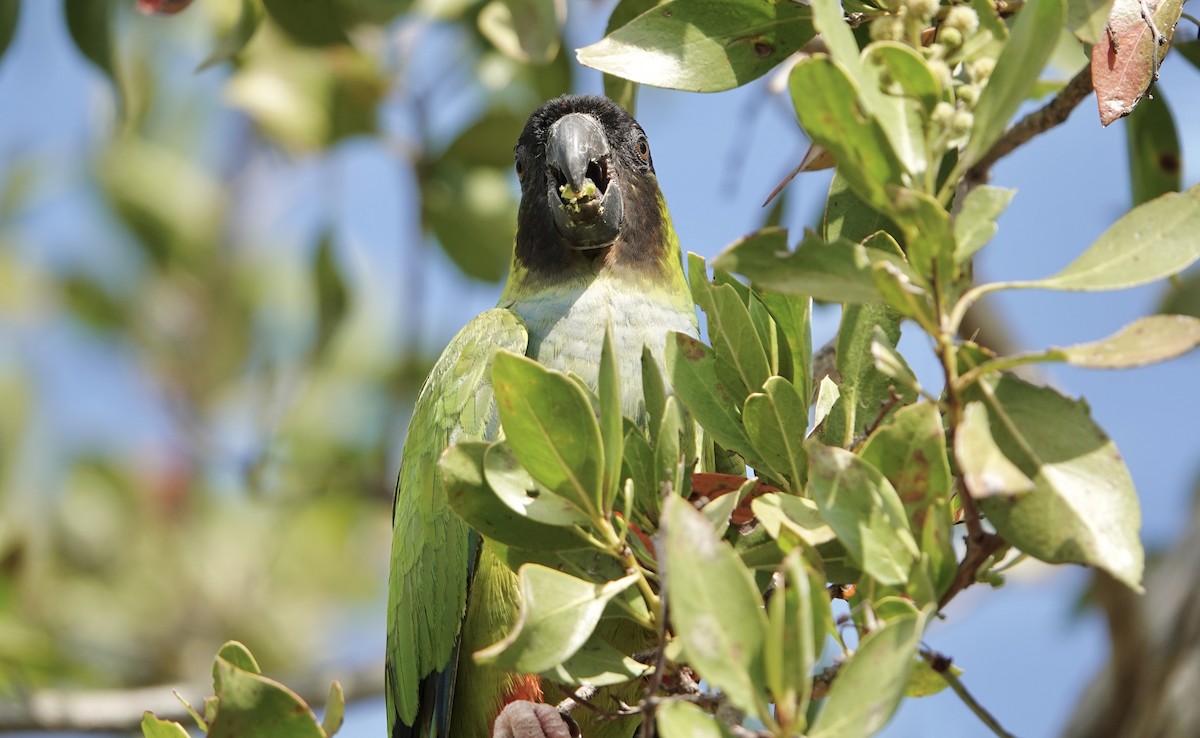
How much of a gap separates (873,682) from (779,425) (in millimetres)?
473

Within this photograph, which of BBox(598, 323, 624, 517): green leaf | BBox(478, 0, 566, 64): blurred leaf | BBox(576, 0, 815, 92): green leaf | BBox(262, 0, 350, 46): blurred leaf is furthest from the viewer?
BBox(262, 0, 350, 46): blurred leaf

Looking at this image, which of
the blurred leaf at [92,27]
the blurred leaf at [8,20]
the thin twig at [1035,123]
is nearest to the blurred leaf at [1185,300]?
the thin twig at [1035,123]

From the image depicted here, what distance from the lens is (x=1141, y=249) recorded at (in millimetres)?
1310

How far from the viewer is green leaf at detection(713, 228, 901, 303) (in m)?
1.31

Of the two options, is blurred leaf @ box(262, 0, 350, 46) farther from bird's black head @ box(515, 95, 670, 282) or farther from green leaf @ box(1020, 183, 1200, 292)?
green leaf @ box(1020, 183, 1200, 292)

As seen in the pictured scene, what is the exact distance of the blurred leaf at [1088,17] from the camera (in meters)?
1.48

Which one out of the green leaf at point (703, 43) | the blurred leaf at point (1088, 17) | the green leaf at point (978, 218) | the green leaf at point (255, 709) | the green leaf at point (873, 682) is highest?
the blurred leaf at point (1088, 17)

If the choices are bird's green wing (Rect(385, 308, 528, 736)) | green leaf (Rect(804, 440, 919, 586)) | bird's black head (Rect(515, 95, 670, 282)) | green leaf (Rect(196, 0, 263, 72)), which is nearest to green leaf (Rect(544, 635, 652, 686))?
green leaf (Rect(804, 440, 919, 586))

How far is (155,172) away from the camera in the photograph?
18.0ft

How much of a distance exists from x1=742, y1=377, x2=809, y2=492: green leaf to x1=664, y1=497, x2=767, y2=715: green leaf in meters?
0.40

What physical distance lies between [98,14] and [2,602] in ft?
7.42

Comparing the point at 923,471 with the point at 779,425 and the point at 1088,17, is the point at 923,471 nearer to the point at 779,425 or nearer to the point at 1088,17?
the point at 779,425

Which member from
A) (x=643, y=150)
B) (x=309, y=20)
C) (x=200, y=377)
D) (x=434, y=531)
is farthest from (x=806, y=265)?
(x=200, y=377)

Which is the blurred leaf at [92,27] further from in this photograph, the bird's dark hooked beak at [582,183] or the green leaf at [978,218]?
the green leaf at [978,218]
